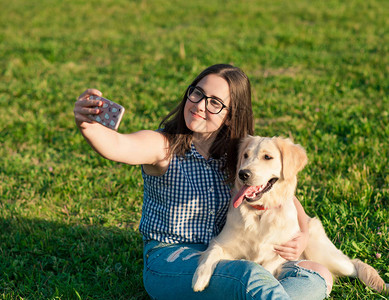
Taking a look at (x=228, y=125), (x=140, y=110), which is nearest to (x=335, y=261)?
(x=228, y=125)

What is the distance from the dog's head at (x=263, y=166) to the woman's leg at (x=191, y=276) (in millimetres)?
454

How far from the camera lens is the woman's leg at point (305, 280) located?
2693 millimetres

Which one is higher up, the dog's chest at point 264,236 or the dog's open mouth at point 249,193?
the dog's open mouth at point 249,193

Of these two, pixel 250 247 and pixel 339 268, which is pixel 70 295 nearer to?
pixel 250 247

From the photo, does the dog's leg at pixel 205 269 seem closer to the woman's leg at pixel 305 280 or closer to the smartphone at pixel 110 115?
the woman's leg at pixel 305 280

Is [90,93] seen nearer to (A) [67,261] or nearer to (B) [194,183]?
(B) [194,183]

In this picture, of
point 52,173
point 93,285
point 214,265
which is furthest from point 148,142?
point 52,173

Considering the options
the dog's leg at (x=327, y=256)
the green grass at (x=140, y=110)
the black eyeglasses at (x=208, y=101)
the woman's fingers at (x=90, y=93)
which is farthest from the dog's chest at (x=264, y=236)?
the woman's fingers at (x=90, y=93)

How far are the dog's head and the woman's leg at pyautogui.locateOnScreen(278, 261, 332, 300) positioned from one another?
478 millimetres

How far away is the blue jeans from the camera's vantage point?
246 centimetres

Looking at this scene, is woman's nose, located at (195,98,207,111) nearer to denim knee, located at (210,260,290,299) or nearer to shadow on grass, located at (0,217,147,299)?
denim knee, located at (210,260,290,299)

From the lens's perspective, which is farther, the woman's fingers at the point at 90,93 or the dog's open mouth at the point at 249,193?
the dog's open mouth at the point at 249,193

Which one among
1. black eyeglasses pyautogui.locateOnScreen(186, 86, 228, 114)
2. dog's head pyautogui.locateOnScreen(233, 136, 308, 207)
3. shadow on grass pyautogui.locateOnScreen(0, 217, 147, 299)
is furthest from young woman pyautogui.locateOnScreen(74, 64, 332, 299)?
shadow on grass pyautogui.locateOnScreen(0, 217, 147, 299)

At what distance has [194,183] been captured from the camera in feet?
10.3
